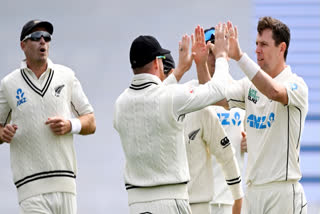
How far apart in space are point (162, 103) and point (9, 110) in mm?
1684

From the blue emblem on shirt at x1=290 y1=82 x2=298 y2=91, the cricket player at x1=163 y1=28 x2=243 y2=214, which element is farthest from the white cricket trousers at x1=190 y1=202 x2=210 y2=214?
the blue emblem on shirt at x1=290 y1=82 x2=298 y2=91

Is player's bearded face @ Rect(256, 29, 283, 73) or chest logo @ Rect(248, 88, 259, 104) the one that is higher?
player's bearded face @ Rect(256, 29, 283, 73)

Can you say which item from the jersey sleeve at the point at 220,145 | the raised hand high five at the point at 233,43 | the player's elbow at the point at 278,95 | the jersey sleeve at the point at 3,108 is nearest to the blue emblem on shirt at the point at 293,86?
the player's elbow at the point at 278,95

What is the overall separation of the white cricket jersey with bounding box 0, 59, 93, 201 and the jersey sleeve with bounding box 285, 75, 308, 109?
77.3 inches

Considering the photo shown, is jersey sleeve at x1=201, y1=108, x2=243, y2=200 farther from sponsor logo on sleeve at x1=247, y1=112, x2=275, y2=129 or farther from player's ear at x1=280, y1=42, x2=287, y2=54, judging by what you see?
player's ear at x1=280, y1=42, x2=287, y2=54

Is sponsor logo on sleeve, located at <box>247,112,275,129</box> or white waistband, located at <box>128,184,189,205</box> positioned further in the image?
sponsor logo on sleeve, located at <box>247,112,275,129</box>

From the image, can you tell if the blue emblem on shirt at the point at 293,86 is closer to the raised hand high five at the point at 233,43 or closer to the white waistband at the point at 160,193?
the raised hand high five at the point at 233,43

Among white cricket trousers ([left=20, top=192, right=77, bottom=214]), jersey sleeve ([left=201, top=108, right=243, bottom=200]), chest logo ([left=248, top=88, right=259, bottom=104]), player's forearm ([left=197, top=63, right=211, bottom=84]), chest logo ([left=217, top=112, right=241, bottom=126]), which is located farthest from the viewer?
chest logo ([left=217, top=112, right=241, bottom=126])

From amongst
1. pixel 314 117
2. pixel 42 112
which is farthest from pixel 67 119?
pixel 314 117

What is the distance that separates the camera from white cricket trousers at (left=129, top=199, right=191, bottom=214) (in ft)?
19.7

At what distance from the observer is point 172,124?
6031mm

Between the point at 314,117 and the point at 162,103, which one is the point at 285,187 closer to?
the point at 162,103

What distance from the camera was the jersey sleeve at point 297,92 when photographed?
6.28m

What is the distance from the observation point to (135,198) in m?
6.11
